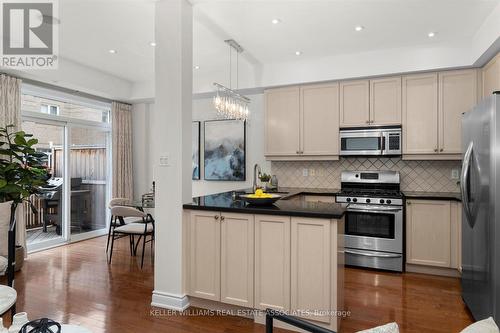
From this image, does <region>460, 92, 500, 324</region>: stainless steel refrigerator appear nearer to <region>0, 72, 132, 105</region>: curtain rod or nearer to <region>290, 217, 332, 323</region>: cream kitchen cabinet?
<region>290, 217, 332, 323</region>: cream kitchen cabinet

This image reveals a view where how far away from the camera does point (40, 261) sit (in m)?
4.19

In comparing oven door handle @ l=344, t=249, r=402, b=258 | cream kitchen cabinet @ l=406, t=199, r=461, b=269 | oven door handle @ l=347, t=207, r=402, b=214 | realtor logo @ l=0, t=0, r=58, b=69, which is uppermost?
realtor logo @ l=0, t=0, r=58, b=69

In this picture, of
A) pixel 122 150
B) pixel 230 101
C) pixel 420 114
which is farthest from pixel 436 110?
pixel 122 150

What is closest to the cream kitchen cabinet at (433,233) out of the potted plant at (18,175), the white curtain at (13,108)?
the potted plant at (18,175)

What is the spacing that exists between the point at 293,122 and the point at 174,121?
234 cm

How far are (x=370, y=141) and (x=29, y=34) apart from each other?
452cm

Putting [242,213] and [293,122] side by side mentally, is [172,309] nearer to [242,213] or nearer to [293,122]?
[242,213]

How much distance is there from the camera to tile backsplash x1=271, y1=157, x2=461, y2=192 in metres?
4.25

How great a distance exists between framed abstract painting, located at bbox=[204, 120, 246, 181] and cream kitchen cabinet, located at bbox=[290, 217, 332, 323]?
3025 mm

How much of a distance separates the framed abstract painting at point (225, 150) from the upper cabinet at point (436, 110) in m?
2.58

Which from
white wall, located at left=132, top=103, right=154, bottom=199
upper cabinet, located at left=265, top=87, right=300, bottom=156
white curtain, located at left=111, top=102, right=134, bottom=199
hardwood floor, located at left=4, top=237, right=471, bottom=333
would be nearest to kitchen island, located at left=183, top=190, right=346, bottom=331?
hardwood floor, located at left=4, top=237, right=471, bottom=333

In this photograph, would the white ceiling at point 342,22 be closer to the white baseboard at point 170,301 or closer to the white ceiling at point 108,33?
the white ceiling at point 108,33

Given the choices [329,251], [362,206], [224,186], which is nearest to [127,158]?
[224,186]

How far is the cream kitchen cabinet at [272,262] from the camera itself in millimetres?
2451
